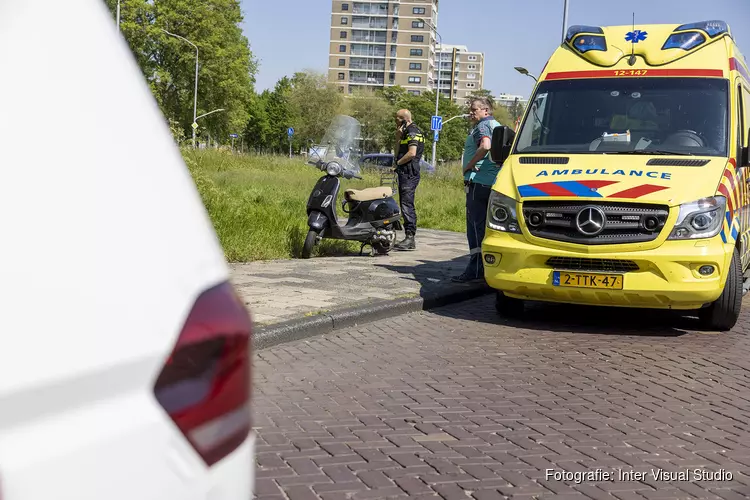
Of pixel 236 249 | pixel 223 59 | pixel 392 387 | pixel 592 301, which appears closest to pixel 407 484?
pixel 392 387

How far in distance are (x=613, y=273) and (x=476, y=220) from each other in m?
2.56

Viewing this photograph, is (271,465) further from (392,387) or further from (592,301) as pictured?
(592,301)

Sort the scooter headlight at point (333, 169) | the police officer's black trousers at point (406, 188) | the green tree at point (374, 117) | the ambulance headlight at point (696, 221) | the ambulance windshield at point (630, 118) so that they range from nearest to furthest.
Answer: the ambulance headlight at point (696, 221) → the ambulance windshield at point (630, 118) → the scooter headlight at point (333, 169) → the police officer's black trousers at point (406, 188) → the green tree at point (374, 117)

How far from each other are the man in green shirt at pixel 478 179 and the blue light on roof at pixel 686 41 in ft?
6.31

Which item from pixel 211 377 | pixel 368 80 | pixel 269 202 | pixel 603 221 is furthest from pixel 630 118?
pixel 368 80

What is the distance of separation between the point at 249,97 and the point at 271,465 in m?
58.1

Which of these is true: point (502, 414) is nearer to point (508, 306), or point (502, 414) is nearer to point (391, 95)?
point (508, 306)

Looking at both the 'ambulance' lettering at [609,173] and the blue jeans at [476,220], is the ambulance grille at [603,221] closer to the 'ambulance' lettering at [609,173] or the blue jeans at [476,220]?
the 'ambulance' lettering at [609,173]

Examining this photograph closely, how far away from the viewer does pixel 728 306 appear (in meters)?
7.85

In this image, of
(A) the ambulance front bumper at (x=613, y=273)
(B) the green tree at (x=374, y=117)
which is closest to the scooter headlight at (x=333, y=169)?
(A) the ambulance front bumper at (x=613, y=273)

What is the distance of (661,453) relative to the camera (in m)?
4.50

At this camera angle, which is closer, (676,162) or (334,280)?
(676,162)

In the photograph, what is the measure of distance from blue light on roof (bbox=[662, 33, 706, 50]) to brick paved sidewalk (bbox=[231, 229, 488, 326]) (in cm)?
318

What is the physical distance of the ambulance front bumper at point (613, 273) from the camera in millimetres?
7289
